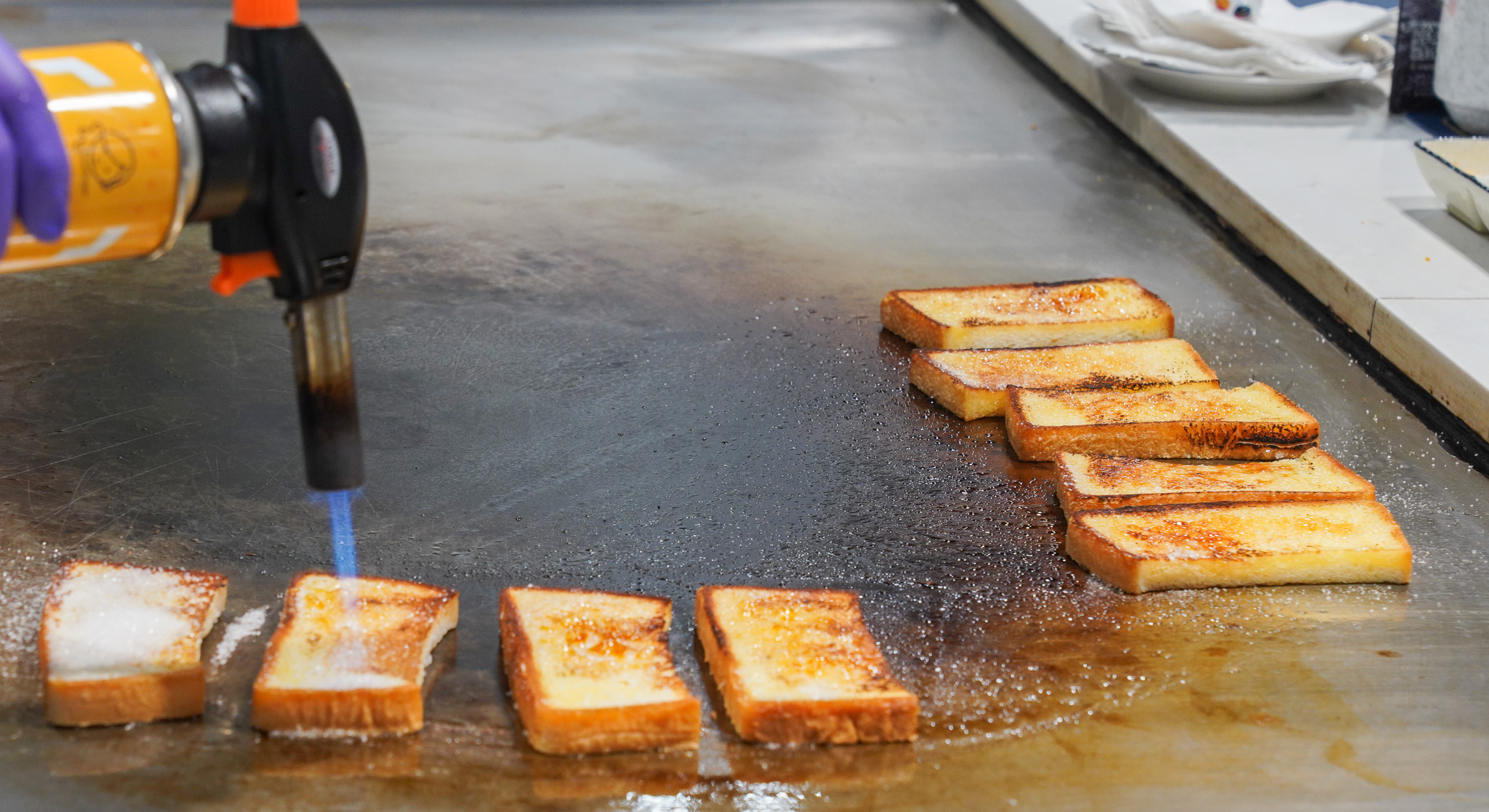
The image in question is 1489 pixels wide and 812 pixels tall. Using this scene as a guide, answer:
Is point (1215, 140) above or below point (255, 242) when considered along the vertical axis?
below

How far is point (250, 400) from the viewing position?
2.68 m

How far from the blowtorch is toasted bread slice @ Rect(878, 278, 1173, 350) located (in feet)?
5.28

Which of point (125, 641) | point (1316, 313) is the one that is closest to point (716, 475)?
point (125, 641)

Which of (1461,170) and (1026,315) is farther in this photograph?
(1461,170)

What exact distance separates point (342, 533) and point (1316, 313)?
7.22 feet

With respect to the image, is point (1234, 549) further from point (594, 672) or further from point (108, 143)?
point (108, 143)

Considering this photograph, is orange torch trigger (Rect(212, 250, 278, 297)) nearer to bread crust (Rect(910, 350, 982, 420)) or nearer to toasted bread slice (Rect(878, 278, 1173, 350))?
bread crust (Rect(910, 350, 982, 420))

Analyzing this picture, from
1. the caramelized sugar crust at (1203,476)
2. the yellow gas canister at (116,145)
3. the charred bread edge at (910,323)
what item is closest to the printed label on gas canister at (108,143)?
the yellow gas canister at (116,145)

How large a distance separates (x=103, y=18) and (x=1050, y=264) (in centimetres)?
357

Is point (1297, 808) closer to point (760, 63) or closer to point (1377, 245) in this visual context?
point (1377, 245)

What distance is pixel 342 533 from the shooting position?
88.5 inches

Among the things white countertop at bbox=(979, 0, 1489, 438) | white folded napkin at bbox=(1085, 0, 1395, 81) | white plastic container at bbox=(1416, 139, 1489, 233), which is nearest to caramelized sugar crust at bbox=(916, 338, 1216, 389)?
white countertop at bbox=(979, 0, 1489, 438)

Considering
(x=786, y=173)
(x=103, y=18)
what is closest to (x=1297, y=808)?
(x=786, y=173)

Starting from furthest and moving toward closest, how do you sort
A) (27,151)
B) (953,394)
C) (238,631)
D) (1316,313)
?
(1316,313)
(953,394)
(238,631)
(27,151)
